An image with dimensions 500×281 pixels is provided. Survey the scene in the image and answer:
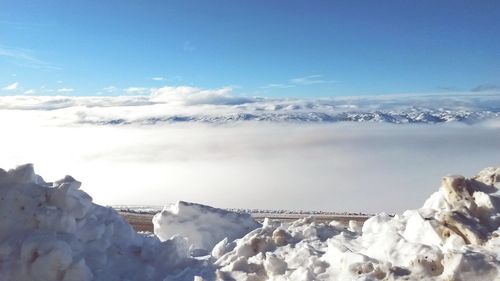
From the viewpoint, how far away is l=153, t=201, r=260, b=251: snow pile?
1348 centimetres

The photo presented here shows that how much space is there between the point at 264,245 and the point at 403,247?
2895 mm

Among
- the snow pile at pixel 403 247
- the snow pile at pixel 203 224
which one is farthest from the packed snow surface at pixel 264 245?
the snow pile at pixel 203 224

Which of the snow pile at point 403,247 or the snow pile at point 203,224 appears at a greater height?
the snow pile at point 403,247

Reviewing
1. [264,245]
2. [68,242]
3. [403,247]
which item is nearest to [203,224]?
[264,245]

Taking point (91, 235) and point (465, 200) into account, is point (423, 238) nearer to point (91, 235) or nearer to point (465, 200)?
point (465, 200)

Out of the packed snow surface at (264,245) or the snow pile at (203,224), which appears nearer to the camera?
the packed snow surface at (264,245)

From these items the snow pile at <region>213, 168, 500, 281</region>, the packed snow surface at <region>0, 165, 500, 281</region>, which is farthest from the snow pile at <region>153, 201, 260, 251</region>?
the snow pile at <region>213, 168, 500, 281</region>

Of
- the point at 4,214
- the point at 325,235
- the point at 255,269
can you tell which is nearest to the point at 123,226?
the point at 4,214

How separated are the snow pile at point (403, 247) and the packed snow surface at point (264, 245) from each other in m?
0.01

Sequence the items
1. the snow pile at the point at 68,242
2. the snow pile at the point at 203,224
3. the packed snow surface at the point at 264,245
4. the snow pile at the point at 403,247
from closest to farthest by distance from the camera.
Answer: the snow pile at the point at 403,247
the packed snow surface at the point at 264,245
the snow pile at the point at 68,242
the snow pile at the point at 203,224

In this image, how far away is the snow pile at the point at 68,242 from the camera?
27.5 feet

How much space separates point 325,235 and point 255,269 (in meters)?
2.24

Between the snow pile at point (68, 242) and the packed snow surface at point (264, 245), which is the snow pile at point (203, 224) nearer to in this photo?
→ the packed snow surface at point (264, 245)

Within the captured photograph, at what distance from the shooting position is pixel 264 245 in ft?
32.5
